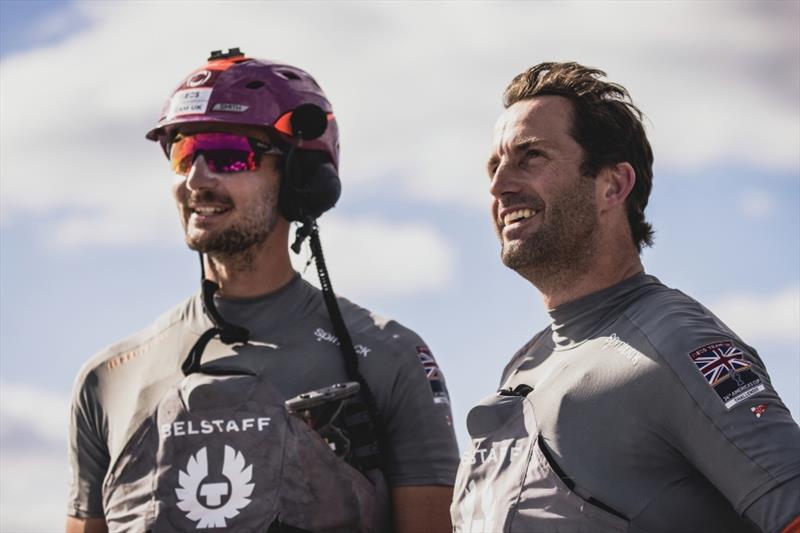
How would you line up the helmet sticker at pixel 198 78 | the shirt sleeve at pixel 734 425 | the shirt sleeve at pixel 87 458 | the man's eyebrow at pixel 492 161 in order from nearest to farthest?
1. the shirt sleeve at pixel 734 425
2. the man's eyebrow at pixel 492 161
3. the shirt sleeve at pixel 87 458
4. the helmet sticker at pixel 198 78

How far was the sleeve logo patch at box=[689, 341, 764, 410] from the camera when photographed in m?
4.70

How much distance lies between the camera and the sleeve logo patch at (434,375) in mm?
6539

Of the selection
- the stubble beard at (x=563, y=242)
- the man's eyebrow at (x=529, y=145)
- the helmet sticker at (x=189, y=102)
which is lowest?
the stubble beard at (x=563, y=242)

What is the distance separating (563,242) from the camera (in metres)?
5.59

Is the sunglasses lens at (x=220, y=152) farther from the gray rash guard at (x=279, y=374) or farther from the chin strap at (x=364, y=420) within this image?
the chin strap at (x=364, y=420)

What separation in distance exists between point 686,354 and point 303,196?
260 cm

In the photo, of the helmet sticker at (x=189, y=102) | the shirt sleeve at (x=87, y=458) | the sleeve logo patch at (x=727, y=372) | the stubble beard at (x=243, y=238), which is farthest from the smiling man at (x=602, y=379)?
the shirt sleeve at (x=87, y=458)

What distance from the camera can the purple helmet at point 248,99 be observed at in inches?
268

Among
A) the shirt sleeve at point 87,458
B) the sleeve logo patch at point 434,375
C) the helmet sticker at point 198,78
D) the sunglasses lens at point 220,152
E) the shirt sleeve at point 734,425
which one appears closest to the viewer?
the shirt sleeve at point 734,425

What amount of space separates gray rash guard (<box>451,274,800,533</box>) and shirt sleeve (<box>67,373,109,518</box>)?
2.26 m

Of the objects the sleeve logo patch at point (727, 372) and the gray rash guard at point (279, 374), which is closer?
the sleeve logo patch at point (727, 372)

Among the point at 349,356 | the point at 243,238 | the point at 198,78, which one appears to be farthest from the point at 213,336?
the point at 198,78

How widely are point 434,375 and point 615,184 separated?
145 cm

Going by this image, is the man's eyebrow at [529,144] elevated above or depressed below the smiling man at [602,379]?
above
